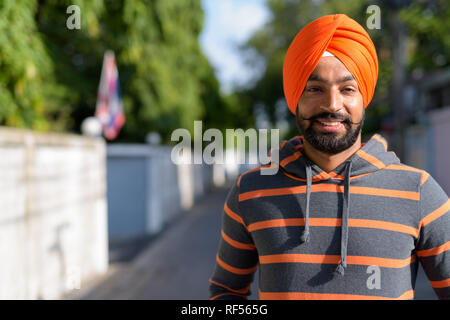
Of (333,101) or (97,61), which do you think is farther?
(97,61)

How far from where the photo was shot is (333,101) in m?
1.54

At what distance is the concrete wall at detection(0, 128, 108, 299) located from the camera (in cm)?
497

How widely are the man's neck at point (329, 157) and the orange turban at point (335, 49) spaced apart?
0.63 ft

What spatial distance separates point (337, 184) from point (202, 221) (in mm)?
13319

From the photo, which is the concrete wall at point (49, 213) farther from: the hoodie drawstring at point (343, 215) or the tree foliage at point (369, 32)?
the tree foliage at point (369, 32)

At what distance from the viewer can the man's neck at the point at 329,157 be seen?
1.62 meters

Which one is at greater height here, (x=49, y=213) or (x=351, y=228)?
(x=351, y=228)

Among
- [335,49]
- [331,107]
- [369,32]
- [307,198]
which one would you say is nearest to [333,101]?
[331,107]

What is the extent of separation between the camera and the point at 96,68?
14.9m

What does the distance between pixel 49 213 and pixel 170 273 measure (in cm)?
234

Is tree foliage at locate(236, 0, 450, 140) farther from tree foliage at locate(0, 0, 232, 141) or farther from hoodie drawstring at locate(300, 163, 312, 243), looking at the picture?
hoodie drawstring at locate(300, 163, 312, 243)

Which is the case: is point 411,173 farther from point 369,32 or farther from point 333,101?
point 369,32

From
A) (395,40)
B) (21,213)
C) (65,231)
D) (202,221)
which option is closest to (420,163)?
(395,40)

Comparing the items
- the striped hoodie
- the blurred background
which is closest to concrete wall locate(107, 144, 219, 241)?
the blurred background
